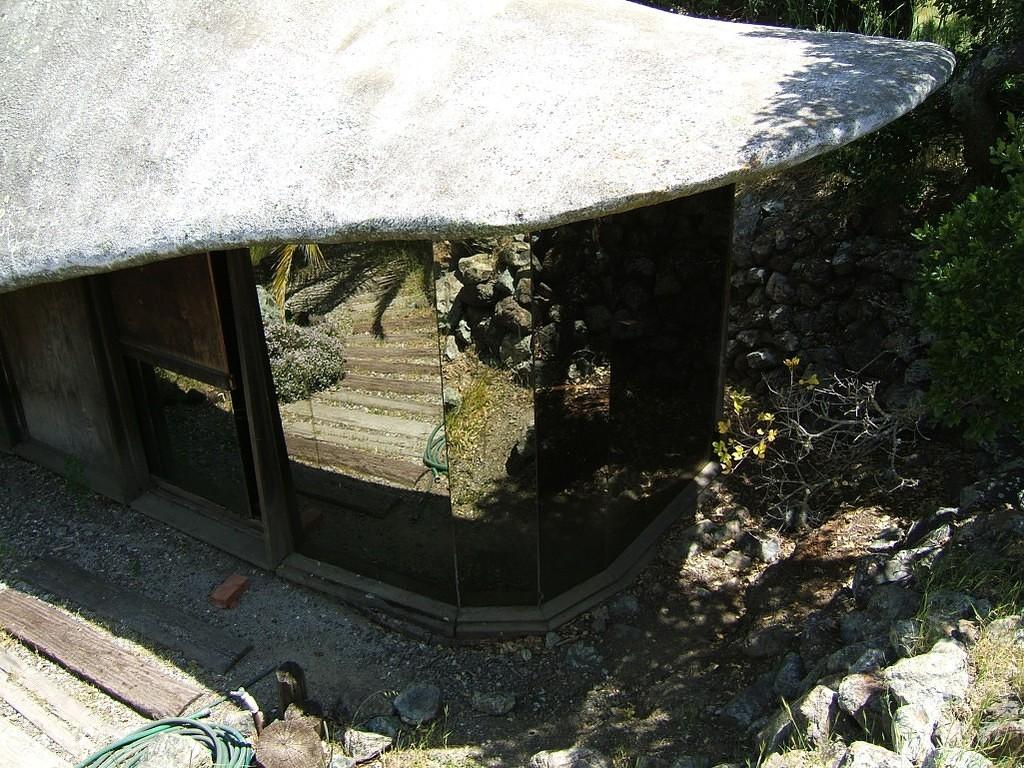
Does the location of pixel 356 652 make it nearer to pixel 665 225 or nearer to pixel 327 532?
pixel 327 532

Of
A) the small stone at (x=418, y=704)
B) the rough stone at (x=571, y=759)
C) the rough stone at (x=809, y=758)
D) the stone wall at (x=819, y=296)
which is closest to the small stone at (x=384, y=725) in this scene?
the small stone at (x=418, y=704)

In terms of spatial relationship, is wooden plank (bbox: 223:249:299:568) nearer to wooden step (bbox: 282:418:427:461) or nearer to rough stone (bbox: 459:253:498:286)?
wooden step (bbox: 282:418:427:461)

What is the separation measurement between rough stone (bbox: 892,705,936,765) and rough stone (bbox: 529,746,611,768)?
5.19 ft

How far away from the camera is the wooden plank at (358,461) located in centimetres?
564

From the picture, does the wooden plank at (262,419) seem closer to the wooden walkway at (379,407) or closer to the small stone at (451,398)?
the wooden walkway at (379,407)

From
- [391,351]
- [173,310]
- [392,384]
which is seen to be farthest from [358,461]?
[173,310]

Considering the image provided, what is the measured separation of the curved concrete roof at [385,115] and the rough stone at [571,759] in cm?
255

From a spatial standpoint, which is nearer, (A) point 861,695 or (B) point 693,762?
(A) point 861,695

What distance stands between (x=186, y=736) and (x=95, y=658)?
1.09 metres

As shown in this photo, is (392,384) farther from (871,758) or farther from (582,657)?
(871,758)

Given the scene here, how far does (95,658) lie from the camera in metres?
5.46

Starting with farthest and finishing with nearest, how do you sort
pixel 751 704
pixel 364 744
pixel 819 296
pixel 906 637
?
pixel 819 296 < pixel 364 744 < pixel 751 704 < pixel 906 637

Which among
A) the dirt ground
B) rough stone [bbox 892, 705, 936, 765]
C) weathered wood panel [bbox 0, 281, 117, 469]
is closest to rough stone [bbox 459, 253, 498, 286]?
the dirt ground

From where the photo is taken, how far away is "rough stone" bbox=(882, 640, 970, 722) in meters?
3.37
